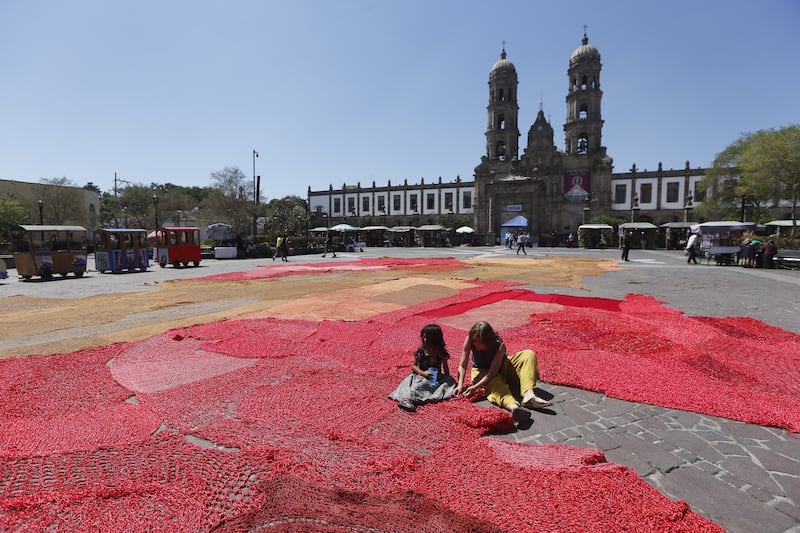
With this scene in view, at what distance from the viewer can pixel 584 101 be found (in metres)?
55.4

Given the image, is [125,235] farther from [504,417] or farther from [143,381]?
Answer: [504,417]

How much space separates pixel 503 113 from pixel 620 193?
19899 millimetres

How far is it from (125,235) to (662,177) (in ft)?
207

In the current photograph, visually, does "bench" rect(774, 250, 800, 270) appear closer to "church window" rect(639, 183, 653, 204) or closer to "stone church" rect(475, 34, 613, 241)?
"stone church" rect(475, 34, 613, 241)

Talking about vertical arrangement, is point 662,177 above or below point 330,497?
above

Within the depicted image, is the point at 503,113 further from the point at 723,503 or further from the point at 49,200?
the point at 723,503

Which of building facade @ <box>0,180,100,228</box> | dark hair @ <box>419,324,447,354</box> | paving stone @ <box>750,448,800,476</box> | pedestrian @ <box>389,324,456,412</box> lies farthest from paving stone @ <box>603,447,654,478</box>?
building facade @ <box>0,180,100,228</box>

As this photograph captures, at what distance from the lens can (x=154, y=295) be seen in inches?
423

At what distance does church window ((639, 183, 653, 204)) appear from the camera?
57312mm

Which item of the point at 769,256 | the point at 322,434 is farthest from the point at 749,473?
the point at 769,256

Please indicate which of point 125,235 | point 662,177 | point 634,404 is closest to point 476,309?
point 634,404

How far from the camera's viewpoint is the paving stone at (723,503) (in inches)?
91.6

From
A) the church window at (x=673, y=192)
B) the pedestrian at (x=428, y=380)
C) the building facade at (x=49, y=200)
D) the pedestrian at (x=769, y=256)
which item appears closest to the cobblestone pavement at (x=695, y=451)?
the pedestrian at (x=428, y=380)

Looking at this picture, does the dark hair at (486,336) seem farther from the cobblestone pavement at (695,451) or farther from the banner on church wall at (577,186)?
the banner on church wall at (577,186)
